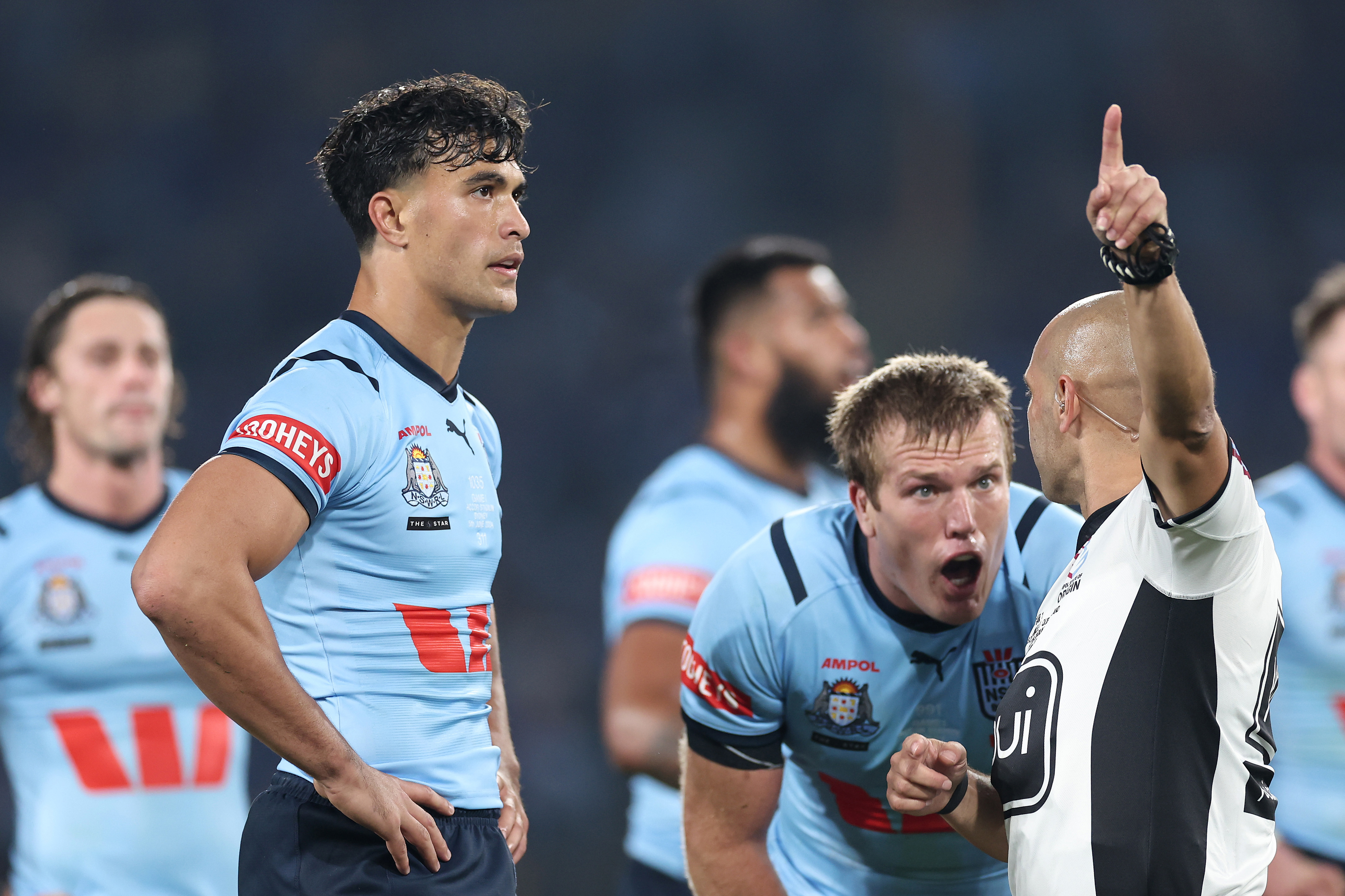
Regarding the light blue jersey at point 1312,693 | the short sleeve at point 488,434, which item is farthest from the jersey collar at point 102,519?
the light blue jersey at point 1312,693

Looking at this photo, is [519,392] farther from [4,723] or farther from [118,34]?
[4,723]

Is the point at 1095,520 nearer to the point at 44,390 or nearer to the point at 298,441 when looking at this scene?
the point at 298,441

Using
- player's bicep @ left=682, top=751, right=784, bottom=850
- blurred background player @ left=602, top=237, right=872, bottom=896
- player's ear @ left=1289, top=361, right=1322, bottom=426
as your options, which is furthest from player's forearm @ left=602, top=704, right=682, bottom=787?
player's ear @ left=1289, top=361, right=1322, bottom=426

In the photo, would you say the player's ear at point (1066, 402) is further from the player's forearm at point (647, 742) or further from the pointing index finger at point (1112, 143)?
the player's forearm at point (647, 742)

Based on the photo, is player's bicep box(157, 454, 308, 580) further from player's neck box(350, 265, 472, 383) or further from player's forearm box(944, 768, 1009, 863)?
player's forearm box(944, 768, 1009, 863)

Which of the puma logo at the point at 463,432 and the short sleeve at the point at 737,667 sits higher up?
the puma logo at the point at 463,432

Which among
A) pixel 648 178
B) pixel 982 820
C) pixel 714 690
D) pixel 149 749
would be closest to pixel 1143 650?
pixel 982 820

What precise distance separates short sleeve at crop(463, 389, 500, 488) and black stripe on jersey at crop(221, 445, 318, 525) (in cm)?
60

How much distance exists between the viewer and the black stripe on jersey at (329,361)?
7.61 ft

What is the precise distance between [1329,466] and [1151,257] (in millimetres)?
3859

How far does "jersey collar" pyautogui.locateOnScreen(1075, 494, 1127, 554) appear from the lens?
2365 mm

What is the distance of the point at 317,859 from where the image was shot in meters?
2.18

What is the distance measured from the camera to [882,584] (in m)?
2.97

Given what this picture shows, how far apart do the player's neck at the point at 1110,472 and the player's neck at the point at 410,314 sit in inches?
46.3
